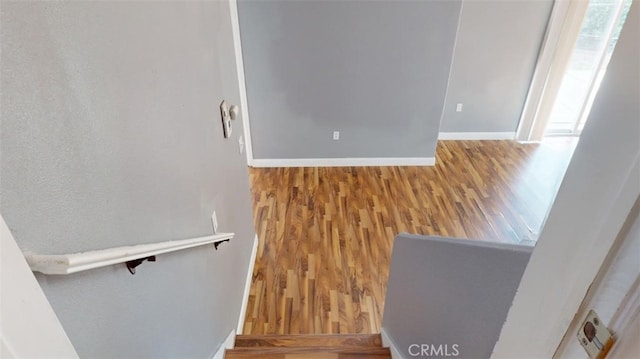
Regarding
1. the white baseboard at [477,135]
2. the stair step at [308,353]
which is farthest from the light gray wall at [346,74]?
the stair step at [308,353]

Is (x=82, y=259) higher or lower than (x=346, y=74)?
higher

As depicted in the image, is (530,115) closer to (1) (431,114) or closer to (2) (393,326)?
(1) (431,114)

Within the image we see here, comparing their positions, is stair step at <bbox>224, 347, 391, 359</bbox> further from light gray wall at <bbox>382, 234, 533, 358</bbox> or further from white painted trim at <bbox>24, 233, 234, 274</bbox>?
white painted trim at <bbox>24, 233, 234, 274</bbox>

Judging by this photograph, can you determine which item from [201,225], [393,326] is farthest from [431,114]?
[201,225]

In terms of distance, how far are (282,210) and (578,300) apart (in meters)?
3.46

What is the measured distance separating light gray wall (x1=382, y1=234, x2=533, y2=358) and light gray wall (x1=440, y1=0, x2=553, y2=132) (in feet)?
12.8

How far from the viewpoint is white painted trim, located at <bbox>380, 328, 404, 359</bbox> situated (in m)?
1.98

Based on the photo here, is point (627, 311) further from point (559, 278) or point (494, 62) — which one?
point (494, 62)

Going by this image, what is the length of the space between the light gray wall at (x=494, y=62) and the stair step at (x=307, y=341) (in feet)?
12.6

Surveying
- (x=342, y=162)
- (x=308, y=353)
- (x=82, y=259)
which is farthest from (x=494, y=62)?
(x=82, y=259)

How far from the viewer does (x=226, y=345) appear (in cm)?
211

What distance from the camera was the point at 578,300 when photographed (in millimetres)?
569

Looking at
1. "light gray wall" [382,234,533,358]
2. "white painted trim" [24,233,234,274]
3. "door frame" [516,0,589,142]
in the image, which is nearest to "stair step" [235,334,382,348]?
"light gray wall" [382,234,533,358]

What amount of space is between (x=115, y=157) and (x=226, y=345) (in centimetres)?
157
